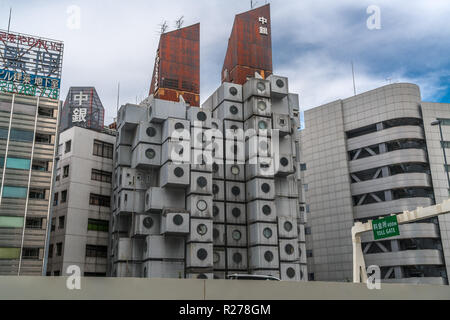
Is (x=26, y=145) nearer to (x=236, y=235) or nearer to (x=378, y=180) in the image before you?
(x=236, y=235)

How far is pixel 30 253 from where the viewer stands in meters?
48.8

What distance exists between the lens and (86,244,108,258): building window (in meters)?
59.7

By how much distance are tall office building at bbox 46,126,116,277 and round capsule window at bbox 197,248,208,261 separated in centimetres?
1659

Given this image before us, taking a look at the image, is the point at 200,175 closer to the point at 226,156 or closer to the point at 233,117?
the point at 226,156

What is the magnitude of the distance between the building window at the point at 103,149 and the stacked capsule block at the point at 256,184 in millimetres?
16088

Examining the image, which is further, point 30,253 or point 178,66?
point 178,66

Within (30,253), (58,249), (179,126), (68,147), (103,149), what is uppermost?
(103,149)

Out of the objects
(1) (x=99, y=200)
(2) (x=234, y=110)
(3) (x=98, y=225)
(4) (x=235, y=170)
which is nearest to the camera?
(4) (x=235, y=170)

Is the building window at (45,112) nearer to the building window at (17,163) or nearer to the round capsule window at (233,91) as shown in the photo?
the building window at (17,163)

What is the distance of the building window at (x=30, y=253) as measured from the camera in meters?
48.4

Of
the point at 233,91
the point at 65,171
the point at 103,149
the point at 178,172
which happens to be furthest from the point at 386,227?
the point at 65,171

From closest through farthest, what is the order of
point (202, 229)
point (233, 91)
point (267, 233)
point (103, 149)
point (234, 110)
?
point (202, 229) < point (267, 233) < point (234, 110) < point (233, 91) < point (103, 149)

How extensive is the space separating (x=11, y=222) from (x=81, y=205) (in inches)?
503

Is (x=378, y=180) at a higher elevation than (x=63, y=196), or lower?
higher
